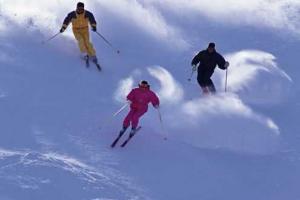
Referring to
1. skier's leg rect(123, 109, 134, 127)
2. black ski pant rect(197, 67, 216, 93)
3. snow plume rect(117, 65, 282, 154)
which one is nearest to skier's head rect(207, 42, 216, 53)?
black ski pant rect(197, 67, 216, 93)

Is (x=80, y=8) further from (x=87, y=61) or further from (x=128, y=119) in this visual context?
(x=128, y=119)

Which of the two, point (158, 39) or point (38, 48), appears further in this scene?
point (158, 39)

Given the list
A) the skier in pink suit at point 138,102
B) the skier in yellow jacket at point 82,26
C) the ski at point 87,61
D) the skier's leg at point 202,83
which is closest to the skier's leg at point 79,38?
the skier in yellow jacket at point 82,26

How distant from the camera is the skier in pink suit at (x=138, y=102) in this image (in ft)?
50.9

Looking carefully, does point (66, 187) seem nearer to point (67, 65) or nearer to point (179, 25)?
point (67, 65)

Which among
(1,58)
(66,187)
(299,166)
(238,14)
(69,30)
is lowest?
(66,187)

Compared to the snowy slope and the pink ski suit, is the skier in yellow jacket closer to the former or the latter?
the snowy slope

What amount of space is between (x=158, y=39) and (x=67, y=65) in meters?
4.00

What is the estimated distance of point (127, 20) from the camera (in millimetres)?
21906

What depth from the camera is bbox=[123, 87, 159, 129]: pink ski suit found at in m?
15.5

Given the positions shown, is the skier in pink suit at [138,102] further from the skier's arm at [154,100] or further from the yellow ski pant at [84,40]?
the yellow ski pant at [84,40]

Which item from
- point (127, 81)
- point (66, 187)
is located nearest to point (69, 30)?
point (127, 81)

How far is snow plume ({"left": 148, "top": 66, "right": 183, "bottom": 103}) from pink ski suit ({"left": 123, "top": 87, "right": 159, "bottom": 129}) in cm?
209

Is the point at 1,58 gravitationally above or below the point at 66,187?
above
